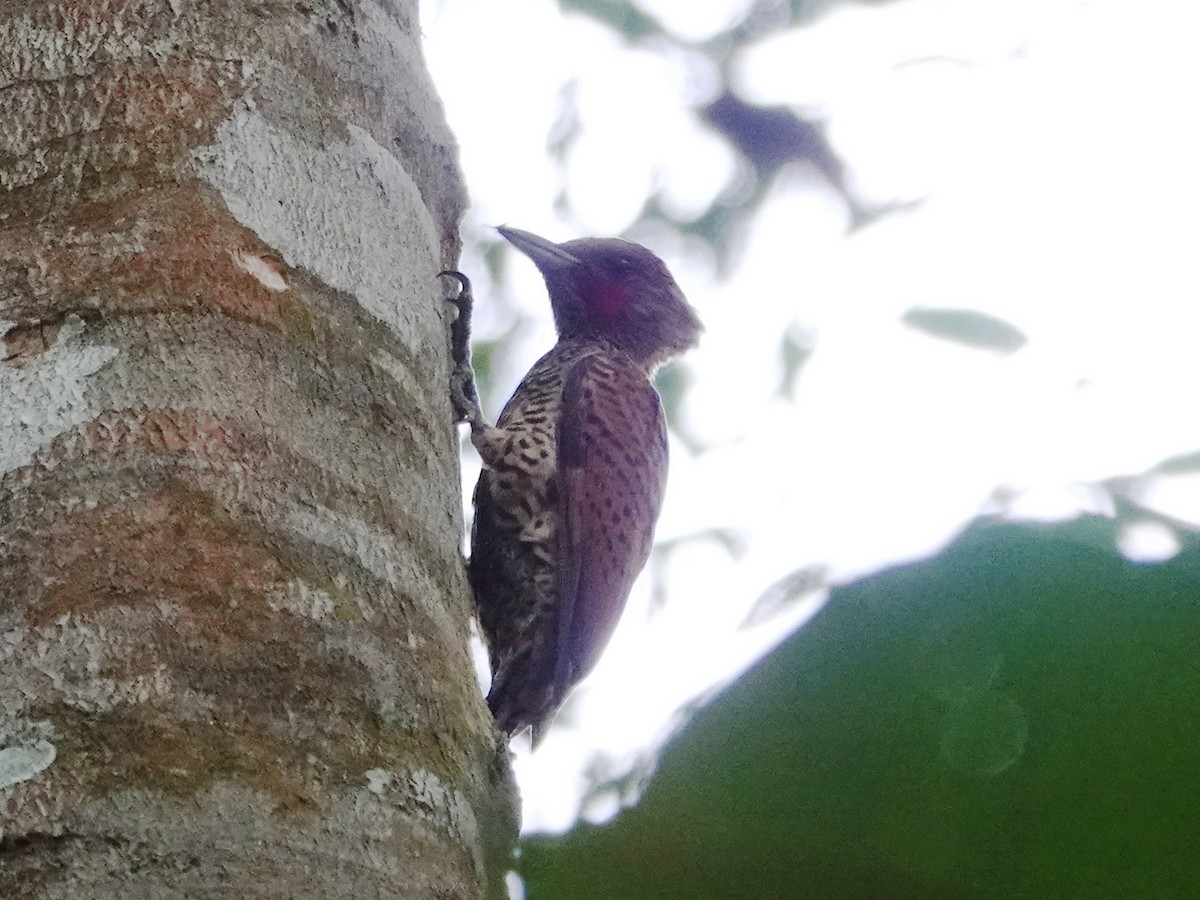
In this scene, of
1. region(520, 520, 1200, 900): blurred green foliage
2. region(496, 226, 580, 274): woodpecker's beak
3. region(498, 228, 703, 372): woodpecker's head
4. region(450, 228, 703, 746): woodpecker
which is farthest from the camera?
region(498, 228, 703, 372): woodpecker's head

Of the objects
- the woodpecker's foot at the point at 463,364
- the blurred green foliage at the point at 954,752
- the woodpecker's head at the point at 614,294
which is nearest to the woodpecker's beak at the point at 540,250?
the woodpecker's head at the point at 614,294

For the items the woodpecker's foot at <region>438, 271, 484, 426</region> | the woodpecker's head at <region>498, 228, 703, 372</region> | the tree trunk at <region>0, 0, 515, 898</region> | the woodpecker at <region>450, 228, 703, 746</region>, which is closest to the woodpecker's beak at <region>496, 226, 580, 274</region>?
the woodpecker's head at <region>498, 228, 703, 372</region>

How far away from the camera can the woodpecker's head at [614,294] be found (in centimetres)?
406

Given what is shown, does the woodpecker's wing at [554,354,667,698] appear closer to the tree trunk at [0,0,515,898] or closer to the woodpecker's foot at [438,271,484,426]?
the woodpecker's foot at [438,271,484,426]

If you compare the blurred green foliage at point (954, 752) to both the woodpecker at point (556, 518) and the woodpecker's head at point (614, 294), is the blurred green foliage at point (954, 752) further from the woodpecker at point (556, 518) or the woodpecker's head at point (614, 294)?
the woodpecker's head at point (614, 294)

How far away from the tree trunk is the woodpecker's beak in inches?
83.0

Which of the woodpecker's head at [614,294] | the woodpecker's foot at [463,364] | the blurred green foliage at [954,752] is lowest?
the blurred green foliage at [954,752]

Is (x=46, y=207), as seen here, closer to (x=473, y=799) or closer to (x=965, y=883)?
(x=473, y=799)

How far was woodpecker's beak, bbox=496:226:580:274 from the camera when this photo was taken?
3.81 m

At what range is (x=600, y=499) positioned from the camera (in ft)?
10.3

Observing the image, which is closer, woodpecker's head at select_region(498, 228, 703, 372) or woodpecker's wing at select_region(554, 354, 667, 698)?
woodpecker's wing at select_region(554, 354, 667, 698)

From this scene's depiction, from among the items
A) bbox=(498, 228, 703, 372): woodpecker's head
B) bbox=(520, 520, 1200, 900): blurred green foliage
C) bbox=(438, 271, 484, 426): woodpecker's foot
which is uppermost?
bbox=(498, 228, 703, 372): woodpecker's head

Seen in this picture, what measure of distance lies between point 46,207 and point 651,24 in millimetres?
2734

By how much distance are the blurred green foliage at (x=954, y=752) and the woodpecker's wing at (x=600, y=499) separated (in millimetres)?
2265
